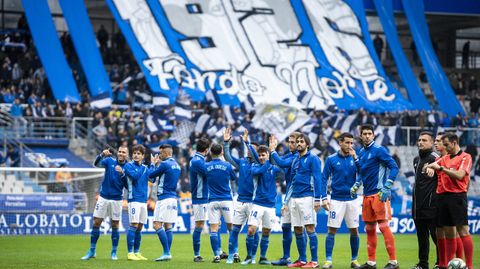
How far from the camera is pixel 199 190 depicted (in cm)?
2019

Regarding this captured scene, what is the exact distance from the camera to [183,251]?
23.9m

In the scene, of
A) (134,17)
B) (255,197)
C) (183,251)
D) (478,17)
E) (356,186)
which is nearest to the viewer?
(356,186)

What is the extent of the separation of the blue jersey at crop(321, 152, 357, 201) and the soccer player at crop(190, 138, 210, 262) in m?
2.60

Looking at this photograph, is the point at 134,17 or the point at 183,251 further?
the point at 134,17

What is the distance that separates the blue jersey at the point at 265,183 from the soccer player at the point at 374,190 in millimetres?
1915

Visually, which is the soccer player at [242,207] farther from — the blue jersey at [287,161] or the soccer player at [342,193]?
the soccer player at [342,193]

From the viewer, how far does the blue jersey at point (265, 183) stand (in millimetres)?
19344

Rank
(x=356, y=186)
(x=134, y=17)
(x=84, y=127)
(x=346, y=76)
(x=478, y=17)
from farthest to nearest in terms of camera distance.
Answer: (x=478, y=17)
(x=346, y=76)
(x=134, y=17)
(x=84, y=127)
(x=356, y=186)

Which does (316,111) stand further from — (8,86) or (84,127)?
(8,86)

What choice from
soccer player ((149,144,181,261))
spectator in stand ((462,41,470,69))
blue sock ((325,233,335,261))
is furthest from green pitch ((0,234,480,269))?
spectator in stand ((462,41,470,69))

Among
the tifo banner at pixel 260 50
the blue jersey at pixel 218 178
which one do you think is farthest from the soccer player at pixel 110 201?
the tifo banner at pixel 260 50

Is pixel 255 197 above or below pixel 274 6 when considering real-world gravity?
below

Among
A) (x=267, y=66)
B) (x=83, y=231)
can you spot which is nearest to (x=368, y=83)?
(x=267, y=66)

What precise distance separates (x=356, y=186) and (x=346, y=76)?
98.3 ft
